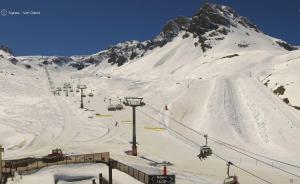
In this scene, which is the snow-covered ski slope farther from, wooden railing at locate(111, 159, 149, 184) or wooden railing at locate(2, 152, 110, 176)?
wooden railing at locate(111, 159, 149, 184)

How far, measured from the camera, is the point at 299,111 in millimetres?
75750

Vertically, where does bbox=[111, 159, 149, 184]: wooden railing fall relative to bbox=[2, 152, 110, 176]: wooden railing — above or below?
below

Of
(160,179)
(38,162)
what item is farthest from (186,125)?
(160,179)

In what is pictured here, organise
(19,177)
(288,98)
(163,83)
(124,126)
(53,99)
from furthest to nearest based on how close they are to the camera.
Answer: (163,83)
(53,99)
(288,98)
(124,126)
(19,177)

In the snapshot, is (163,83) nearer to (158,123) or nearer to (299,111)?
(158,123)

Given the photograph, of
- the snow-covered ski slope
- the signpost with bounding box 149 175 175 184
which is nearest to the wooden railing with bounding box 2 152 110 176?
the snow-covered ski slope

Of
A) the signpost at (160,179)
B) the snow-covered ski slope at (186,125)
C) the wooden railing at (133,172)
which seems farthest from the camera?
the snow-covered ski slope at (186,125)

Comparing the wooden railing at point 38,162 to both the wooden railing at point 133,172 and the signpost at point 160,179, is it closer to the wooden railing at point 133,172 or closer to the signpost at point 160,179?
the wooden railing at point 133,172

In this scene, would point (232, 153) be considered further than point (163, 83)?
No

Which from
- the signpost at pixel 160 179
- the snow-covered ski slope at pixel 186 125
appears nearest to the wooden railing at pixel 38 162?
the snow-covered ski slope at pixel 186 125

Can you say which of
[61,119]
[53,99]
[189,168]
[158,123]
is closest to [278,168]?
[189,168]

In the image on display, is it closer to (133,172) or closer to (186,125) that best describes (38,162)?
(133,172)

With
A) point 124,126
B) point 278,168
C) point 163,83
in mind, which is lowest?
point 278,168

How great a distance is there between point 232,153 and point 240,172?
9.74 metres
